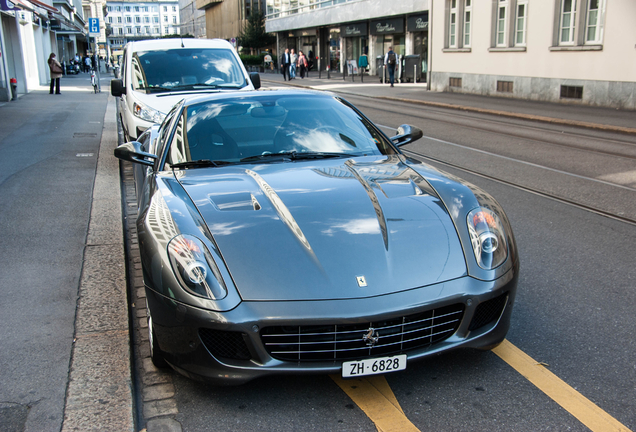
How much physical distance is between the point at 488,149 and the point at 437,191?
790 centimetres

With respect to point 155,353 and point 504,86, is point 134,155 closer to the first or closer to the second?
point 155,353

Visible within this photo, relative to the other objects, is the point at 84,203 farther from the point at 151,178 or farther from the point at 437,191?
the point at 437,191

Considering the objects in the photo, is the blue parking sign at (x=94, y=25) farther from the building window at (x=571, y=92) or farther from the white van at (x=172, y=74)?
the building window at (x=571, y=92)

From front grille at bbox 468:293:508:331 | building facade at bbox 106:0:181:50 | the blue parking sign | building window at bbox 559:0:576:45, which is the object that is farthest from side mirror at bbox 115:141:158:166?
building facade at bbox 106:0:181:50

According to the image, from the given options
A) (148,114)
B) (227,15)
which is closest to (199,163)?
(148,114)

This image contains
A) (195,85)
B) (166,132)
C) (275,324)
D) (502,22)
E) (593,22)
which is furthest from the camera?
(502,22)

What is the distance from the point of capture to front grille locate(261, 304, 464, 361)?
108 inches

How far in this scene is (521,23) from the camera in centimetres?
2219

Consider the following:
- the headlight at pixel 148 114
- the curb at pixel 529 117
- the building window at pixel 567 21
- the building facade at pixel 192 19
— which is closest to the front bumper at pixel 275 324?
the headlight at pixel 148 114

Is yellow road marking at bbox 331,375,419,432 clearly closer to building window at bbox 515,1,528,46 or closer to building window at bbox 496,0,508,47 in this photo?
building window at bbox 515,1,528,46

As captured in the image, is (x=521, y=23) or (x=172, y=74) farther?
(x=521, y=23)

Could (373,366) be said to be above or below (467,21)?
below

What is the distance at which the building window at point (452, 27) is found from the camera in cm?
2605

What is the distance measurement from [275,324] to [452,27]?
2584 centimetres
